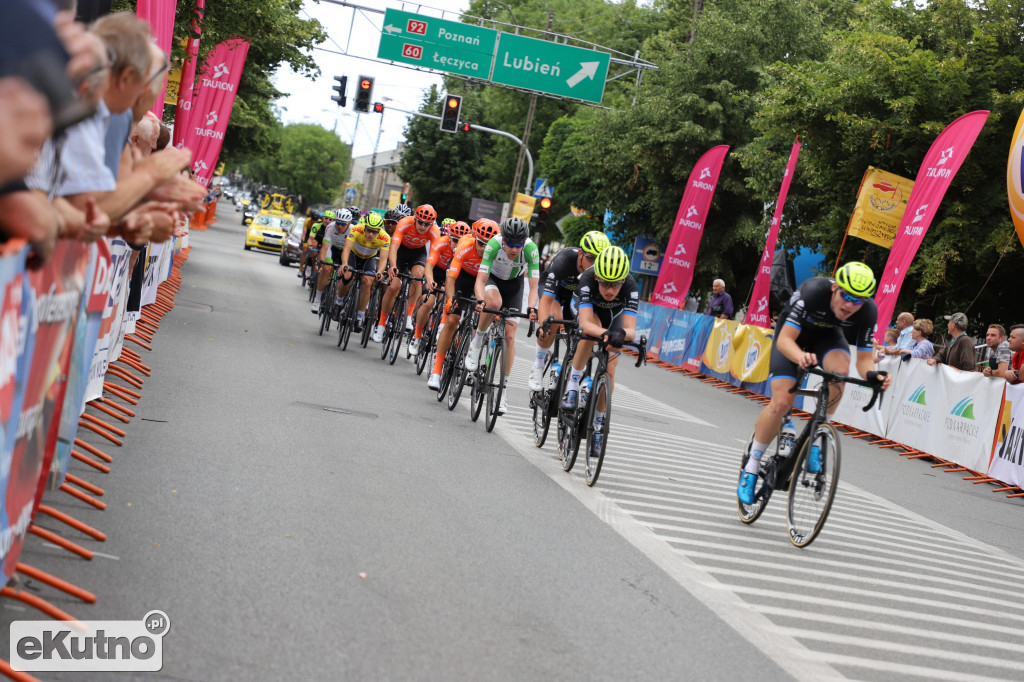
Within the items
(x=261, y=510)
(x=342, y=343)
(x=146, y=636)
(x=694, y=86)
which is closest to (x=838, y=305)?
Result: (x=261, y=510)

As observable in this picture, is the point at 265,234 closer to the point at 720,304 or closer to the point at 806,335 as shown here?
the point at 720,304

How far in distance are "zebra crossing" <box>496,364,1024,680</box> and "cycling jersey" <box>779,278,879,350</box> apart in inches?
60.9

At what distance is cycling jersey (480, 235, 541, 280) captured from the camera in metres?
11.3

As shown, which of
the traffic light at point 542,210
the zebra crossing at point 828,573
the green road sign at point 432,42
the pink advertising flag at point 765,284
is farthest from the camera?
the green road sign at point 432,42

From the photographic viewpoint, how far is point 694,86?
116 feet

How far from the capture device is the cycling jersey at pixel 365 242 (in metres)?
15.8

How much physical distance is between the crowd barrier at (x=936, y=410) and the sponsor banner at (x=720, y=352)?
8.6 inches

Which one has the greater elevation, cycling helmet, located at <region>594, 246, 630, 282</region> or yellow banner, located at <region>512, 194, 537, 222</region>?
yellow banner, located at <region>512, 194, 537, 222</region>

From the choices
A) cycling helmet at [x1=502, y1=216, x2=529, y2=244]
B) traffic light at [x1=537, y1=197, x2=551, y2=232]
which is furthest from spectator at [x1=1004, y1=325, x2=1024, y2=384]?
traffic light at [x1=537, y1=197, x2=551, y2=232]

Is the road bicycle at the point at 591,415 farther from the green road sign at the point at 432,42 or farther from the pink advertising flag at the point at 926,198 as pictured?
the green road sign at the point at 432,42

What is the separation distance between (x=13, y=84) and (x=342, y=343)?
45.2 ft

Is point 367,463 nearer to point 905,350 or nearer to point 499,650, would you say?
point 499,650

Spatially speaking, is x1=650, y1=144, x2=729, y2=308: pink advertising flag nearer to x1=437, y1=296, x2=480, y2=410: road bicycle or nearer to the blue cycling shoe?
x1=437, y1=296, x2=480, y2=410: road bicycle

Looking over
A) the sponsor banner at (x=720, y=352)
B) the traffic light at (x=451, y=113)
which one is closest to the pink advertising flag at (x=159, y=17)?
the sponsor banner at (x=720, y=352)
